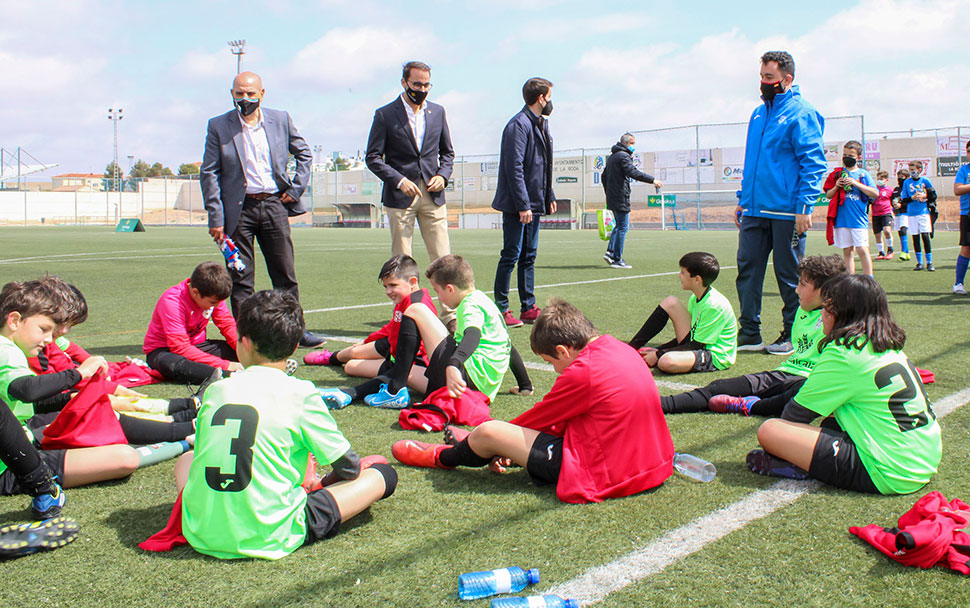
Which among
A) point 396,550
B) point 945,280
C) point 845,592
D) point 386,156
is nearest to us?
point 845,592

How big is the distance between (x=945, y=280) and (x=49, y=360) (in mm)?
11616

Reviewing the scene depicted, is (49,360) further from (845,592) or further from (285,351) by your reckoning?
(845,592)

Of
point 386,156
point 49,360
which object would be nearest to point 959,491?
point 49,360

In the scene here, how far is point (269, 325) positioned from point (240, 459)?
46 cm

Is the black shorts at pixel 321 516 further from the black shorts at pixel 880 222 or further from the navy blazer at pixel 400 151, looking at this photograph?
the black shorts at pixel 880 222

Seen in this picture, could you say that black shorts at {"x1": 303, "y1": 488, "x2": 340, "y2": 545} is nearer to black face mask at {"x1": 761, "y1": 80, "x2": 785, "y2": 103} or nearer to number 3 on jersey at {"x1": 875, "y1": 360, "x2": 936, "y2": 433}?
number 3 on jersey at {"x1": 875, "y1": 360, "x2": 936, "y2": 433}

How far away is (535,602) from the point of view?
7.22ft

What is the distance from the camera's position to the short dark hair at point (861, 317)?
306cm

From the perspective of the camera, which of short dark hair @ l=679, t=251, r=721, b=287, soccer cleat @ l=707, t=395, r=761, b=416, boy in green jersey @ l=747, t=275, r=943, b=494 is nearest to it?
boy in green jersey @ l=747, t=275, r=943, b=494

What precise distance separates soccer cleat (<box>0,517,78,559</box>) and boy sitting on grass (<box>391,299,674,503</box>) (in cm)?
157

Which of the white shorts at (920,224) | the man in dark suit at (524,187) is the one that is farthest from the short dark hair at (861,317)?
the white shorts at (920,224)

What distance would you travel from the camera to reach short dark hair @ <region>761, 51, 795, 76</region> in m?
6.24

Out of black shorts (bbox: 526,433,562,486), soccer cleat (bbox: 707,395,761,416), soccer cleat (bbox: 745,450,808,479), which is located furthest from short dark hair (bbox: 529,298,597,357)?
soccer cleat (bbox: 707,395,761,416)

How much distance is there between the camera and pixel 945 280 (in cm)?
1131
